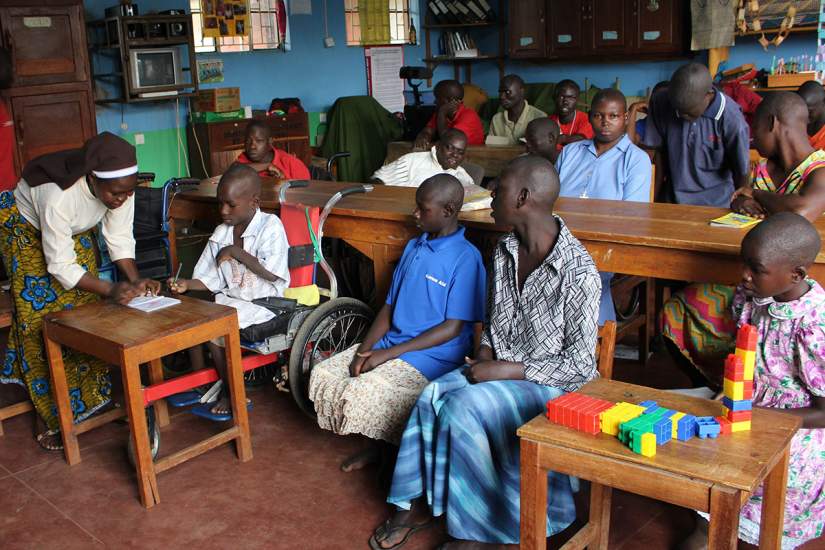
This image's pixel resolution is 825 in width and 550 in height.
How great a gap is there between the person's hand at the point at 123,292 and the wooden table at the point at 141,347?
0.03m

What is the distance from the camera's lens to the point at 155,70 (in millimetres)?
6801

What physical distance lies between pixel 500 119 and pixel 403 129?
2029 mm

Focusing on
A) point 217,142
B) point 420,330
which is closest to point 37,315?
point 420,330

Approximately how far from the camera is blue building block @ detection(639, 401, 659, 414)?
1.95 meters

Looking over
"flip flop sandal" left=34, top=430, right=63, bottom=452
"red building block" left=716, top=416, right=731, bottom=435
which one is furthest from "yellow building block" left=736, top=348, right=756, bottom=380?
"flip flop sandal" left=34, top=430, right=63, bottom=452

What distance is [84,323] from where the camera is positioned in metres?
2.91

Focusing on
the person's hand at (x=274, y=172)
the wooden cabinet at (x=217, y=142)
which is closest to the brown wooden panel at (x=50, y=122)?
the wooden cabinet at (x=217, y=142)

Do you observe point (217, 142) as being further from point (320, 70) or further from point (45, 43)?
point (320, 70)

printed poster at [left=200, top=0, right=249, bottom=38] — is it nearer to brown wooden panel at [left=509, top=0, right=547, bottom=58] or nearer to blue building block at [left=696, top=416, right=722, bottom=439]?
brown wooden panel at [left=509, top=0, right=547, bottom=58]

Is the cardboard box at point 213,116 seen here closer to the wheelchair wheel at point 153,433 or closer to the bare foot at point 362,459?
the wheelchair wheel at point 153,433

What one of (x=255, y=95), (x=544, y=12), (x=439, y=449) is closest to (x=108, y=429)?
(x=439, y=449)

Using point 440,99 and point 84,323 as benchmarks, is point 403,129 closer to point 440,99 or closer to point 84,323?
point 440,99

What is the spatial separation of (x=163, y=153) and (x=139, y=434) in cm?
497

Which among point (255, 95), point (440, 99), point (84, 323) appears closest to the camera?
point (84, 323)
